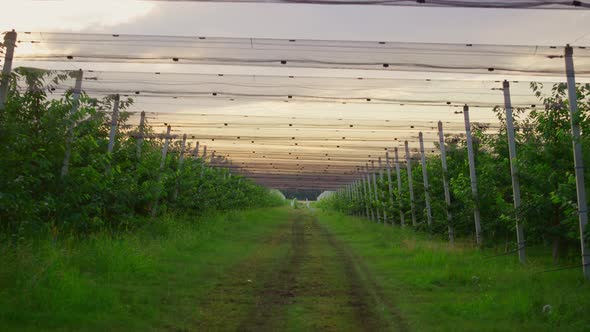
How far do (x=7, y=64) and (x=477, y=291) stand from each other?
9.38 meters

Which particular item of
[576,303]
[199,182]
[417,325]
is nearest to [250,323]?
[417,325]

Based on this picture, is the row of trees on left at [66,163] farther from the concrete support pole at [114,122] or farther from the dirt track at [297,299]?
the dirt track at [297,299]

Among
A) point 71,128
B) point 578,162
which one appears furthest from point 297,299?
point 578,162

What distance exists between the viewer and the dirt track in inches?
336

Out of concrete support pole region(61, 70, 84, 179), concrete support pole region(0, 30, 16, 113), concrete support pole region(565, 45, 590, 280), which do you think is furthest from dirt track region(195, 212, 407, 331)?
concrete support pole region(0, 30, 16, 113)

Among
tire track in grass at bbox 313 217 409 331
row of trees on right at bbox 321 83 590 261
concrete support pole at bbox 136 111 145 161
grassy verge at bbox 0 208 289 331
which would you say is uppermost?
concrete support pole at bbox 136 111 145 161

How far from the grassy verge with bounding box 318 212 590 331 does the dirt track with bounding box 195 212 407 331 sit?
19.2 inches

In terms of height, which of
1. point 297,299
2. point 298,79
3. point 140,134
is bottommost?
point 297,299

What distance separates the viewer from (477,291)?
37.8 ft

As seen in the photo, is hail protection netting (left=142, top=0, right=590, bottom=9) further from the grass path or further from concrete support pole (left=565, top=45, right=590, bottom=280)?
the grass path

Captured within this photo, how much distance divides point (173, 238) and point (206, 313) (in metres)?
9.61

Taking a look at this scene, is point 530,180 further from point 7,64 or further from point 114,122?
point 7,64

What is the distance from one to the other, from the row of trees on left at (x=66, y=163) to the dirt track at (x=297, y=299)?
3.29 meters

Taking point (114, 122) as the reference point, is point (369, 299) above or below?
below
